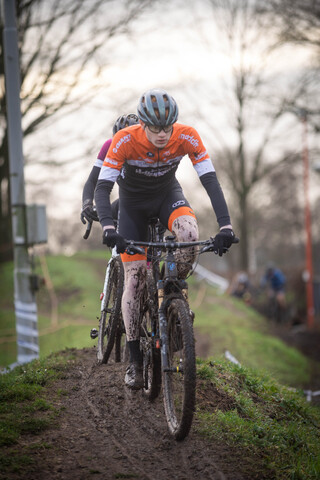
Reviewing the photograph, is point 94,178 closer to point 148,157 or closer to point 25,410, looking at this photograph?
point 148,157

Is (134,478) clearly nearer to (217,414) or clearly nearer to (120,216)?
(217,414)

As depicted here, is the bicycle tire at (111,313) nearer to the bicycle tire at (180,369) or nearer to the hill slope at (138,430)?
the hill slope at (138,430)

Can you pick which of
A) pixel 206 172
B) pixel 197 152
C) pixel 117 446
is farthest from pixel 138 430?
pixel 197 152

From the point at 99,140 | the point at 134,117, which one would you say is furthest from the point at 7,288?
the point at 134,117

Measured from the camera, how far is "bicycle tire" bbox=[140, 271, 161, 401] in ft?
16.4

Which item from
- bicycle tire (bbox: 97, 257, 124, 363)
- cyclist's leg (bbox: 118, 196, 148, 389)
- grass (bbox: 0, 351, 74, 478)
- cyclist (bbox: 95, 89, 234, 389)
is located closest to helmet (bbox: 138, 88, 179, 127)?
cyclist (bbox: 95, 89, 234, 389)

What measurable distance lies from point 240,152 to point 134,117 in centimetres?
2121

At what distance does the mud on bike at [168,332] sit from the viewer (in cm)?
433

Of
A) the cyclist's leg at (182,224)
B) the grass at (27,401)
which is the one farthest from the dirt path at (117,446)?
the cyclist's leg at (182,224)

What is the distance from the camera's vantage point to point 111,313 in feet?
20.3

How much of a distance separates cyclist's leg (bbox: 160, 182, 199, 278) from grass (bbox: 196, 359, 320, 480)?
4.48 feet

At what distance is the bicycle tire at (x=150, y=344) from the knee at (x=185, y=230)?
20.5 inches

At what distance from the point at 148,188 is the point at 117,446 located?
2239 mm

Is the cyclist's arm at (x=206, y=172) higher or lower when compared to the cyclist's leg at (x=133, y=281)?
higher
